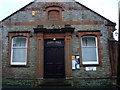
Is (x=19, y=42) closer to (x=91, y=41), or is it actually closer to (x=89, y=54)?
(x=89, y=54)

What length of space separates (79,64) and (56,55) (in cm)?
174

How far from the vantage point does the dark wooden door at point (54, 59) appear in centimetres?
894

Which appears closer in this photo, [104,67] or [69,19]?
[104,67]

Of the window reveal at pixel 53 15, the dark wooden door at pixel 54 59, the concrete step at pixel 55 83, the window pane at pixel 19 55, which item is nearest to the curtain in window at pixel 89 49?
the dark wooden door at pixel 54 59

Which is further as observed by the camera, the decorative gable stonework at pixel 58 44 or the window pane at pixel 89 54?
the window pane at pixel 89 54

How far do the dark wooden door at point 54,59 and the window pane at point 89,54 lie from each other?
5.23 feet

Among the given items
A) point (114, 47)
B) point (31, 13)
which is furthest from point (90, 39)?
point (31, 13)

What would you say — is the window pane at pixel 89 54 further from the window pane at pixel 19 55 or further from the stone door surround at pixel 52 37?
the window pane at pixel 19 55

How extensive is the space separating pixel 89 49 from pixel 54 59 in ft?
8.70

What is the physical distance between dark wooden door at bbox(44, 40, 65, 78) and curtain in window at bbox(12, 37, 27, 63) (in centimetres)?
154

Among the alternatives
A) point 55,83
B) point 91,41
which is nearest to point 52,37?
point 91,41

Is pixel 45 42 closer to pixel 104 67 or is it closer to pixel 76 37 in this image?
pixel 76 37

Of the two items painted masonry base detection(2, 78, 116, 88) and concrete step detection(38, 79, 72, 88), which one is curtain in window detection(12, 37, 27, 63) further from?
concrete step detection(38, 79, 72, 88)

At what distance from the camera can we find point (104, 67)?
8.85 metres
